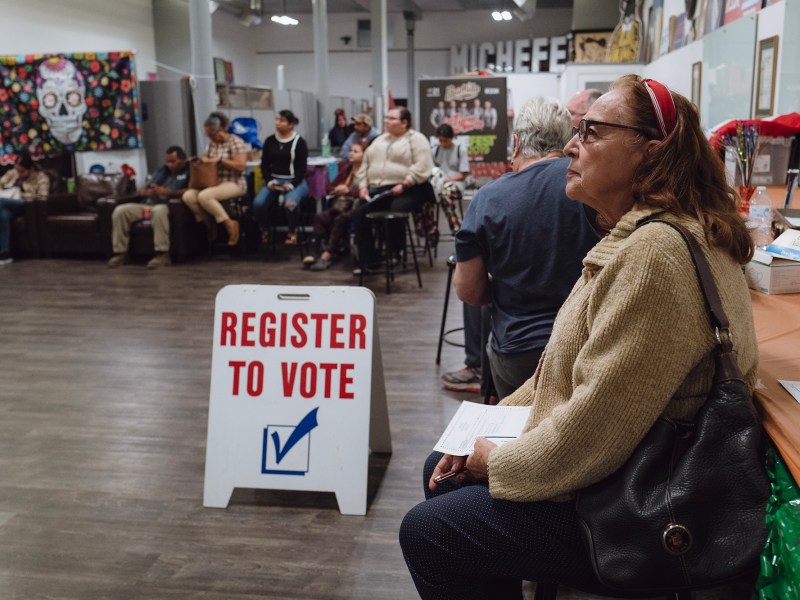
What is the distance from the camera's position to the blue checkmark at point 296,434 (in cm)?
261

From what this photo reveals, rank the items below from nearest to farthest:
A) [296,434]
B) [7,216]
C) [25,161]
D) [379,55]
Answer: [296,434], [7,216], [25,161], [379,55]

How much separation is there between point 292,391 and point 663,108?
168 centimetres

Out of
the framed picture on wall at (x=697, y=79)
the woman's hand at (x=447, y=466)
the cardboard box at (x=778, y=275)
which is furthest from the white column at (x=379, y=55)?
the woman's hand at (x=447, y=466)

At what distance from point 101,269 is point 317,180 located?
2385mm

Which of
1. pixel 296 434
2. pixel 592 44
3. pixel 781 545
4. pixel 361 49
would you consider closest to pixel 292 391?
pixel 296 434

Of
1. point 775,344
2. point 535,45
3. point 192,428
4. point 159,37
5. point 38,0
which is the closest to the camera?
point 775,344

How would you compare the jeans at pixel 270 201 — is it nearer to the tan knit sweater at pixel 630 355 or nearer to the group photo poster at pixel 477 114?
the group photo poster at pixel 477 114

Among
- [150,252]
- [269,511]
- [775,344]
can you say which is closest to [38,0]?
[150,252]

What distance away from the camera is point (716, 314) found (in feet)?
3.75

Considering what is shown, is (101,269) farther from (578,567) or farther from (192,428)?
(578,567)

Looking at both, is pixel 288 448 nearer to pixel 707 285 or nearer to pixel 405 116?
pixel 707 285

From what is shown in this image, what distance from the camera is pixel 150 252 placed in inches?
297

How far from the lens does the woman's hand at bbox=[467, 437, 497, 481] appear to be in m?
1.46

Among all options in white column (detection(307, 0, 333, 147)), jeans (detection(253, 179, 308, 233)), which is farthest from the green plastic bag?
white column (detection(307, 0, 333, 147))
